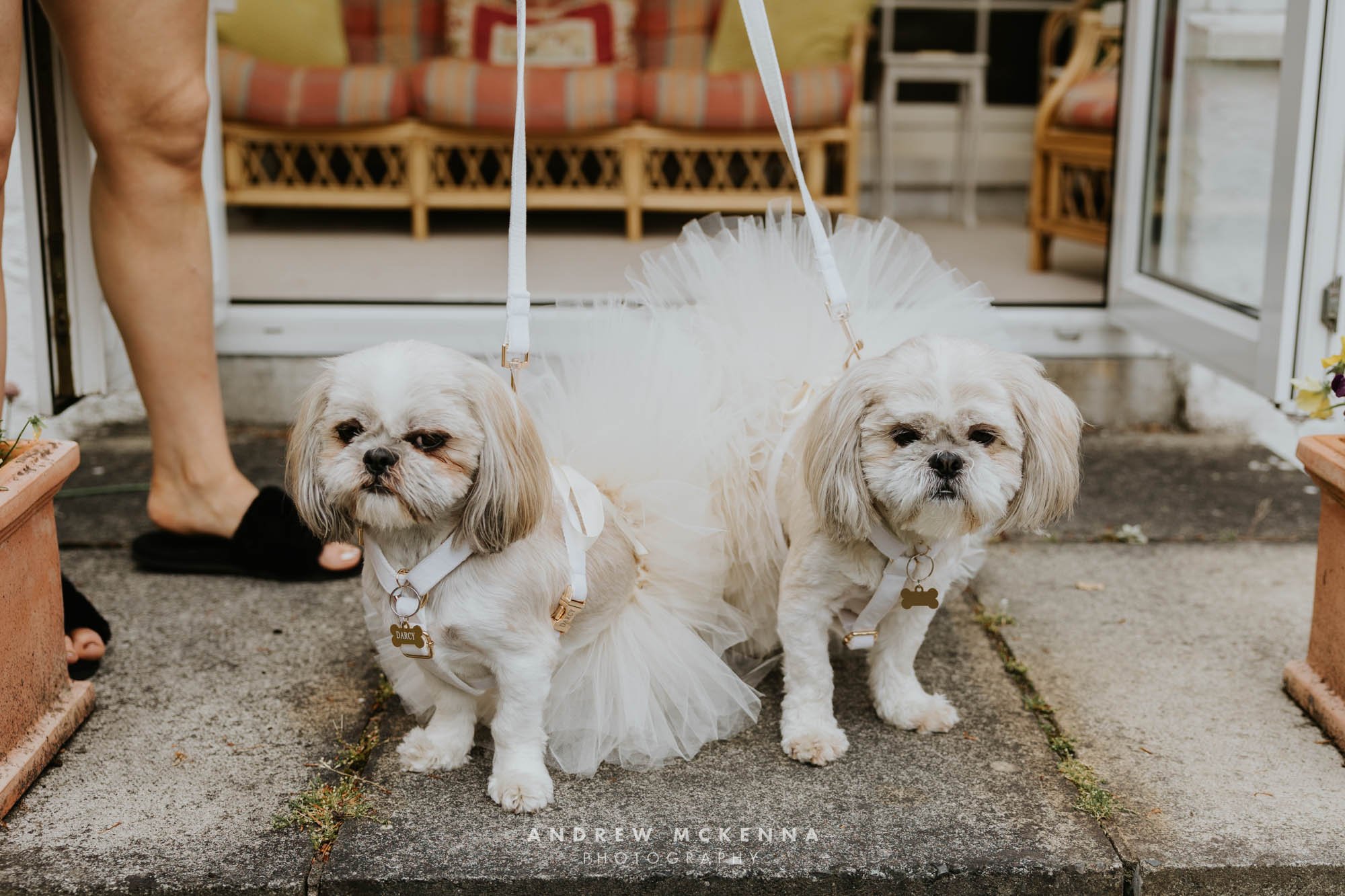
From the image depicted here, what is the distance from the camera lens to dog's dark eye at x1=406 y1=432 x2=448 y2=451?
5.82ft

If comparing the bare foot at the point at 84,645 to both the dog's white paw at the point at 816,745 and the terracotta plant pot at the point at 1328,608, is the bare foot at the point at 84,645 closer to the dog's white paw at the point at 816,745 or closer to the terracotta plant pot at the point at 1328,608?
the dog's white paw at the point at 816,745

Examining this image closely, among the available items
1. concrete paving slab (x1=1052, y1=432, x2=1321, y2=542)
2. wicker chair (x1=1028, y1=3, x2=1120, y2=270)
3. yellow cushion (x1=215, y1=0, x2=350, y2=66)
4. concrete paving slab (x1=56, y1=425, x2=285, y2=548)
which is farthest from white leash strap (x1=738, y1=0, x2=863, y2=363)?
yellow cushion (x1=215, y1=0, x2=350, y2=66)

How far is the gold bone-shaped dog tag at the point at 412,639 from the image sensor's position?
6.38ft

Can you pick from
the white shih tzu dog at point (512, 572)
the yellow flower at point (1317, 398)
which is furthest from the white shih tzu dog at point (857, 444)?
the yellow flower at point (1317, 398)

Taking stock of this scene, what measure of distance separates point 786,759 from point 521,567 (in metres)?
0.61

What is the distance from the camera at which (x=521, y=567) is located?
6.42ft

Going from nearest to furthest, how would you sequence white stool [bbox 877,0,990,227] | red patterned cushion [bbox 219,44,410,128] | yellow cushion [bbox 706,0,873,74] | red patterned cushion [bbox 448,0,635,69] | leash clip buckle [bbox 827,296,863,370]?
1. leash clip buckle [bbox 827,296,863,370]
2. red patterned cushion [bbox 219,44,410,128]
3. yellow cushion [bbox 706,0,873,74]
4. red patterned cushion [bbox 448,0,635,69]
5. white stool [bbox 877,0,990,227]

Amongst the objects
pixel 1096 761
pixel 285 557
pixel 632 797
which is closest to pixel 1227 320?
pixel 1096 761

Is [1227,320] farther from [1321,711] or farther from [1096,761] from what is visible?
[1096,761]

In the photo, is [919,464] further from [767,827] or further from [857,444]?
[767,827]

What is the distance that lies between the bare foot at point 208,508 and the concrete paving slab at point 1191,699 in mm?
1534

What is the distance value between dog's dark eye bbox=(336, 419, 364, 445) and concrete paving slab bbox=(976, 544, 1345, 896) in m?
1.31

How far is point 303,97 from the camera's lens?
6.06 m

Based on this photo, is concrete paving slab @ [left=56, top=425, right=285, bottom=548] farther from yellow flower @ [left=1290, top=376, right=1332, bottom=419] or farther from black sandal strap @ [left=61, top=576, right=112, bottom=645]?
yellow flower @ [left=1290, top=376, right=1332, bottom=419]
